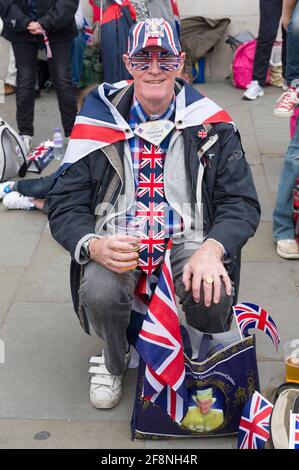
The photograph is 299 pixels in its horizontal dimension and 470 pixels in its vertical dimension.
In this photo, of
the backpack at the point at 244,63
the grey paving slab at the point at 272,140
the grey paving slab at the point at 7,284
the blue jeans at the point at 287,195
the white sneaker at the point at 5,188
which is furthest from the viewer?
the backpack at the point at 244,63

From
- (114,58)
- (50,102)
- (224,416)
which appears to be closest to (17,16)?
(114,58)

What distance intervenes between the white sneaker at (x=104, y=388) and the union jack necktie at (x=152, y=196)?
1.60ft

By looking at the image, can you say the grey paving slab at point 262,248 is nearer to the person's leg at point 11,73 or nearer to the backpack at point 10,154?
the backpack at point 10,154

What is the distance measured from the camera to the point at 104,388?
134 inches

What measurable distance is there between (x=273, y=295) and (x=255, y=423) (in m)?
1.49

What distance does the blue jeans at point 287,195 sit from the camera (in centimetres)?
469

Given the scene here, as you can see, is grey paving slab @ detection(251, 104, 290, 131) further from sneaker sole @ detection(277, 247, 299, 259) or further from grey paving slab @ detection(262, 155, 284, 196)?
sneaker sole @ detection(277, 247, 299, 259)

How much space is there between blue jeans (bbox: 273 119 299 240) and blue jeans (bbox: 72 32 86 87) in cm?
352

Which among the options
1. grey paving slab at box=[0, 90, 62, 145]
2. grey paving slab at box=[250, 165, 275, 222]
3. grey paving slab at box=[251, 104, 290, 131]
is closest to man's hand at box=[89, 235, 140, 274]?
grey paving slab at box=[250, 165, 275, 222]

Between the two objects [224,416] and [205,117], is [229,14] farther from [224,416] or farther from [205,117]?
[224,416]

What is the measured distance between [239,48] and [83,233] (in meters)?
5.53

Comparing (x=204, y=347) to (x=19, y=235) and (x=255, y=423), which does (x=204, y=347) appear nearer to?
(x=255, y=423)

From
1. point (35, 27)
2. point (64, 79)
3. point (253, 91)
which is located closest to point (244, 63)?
point (253, 91)

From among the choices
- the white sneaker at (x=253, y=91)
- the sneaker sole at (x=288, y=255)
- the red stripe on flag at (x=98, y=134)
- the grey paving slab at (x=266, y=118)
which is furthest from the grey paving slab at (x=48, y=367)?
the white sneaker at (x=253, y=91)
